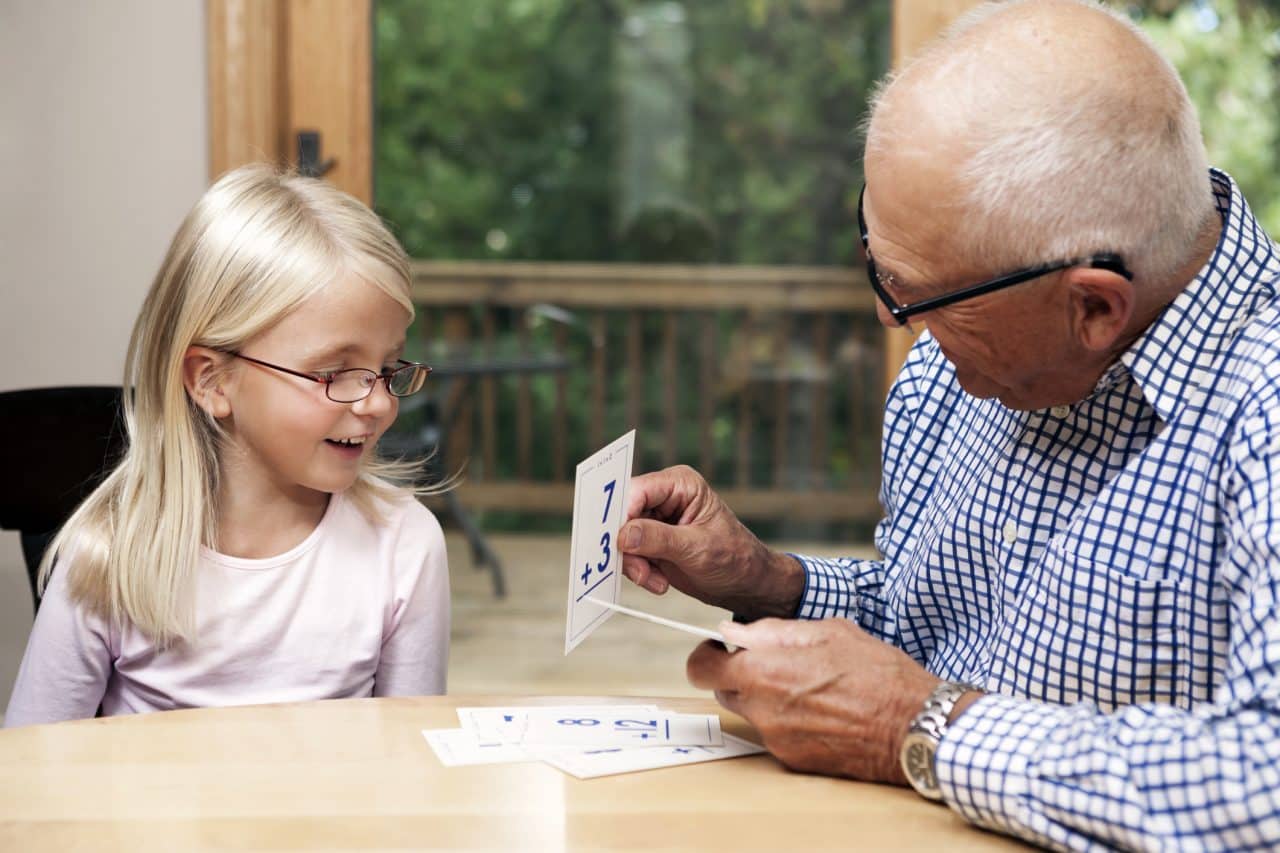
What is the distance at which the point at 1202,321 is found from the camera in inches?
39.5

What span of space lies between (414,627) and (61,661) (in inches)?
13.7

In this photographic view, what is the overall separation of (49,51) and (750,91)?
205 cm

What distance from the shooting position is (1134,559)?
0.98 metres

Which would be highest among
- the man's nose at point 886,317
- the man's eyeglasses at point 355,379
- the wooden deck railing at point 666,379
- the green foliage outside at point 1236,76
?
the green foliage outside at point 1236,76

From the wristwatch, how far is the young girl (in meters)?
0.63

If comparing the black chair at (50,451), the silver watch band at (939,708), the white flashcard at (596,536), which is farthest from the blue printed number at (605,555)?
the black chair at (50,451)

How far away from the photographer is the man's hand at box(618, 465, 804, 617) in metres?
1.23

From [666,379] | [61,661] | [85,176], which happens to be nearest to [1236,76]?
[666,379]

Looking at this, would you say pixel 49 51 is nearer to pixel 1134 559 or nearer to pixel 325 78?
pixel 325 78

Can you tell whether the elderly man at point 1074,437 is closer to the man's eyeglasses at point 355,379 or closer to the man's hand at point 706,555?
the man's hand at point 706,555

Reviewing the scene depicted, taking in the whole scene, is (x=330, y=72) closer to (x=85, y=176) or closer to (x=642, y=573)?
(x=85, y=176)

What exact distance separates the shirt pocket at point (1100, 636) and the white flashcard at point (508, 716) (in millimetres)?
328

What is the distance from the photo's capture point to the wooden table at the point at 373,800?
0.83 m

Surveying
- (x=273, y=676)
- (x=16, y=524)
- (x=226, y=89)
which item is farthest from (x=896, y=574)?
(x=226, y=89)
